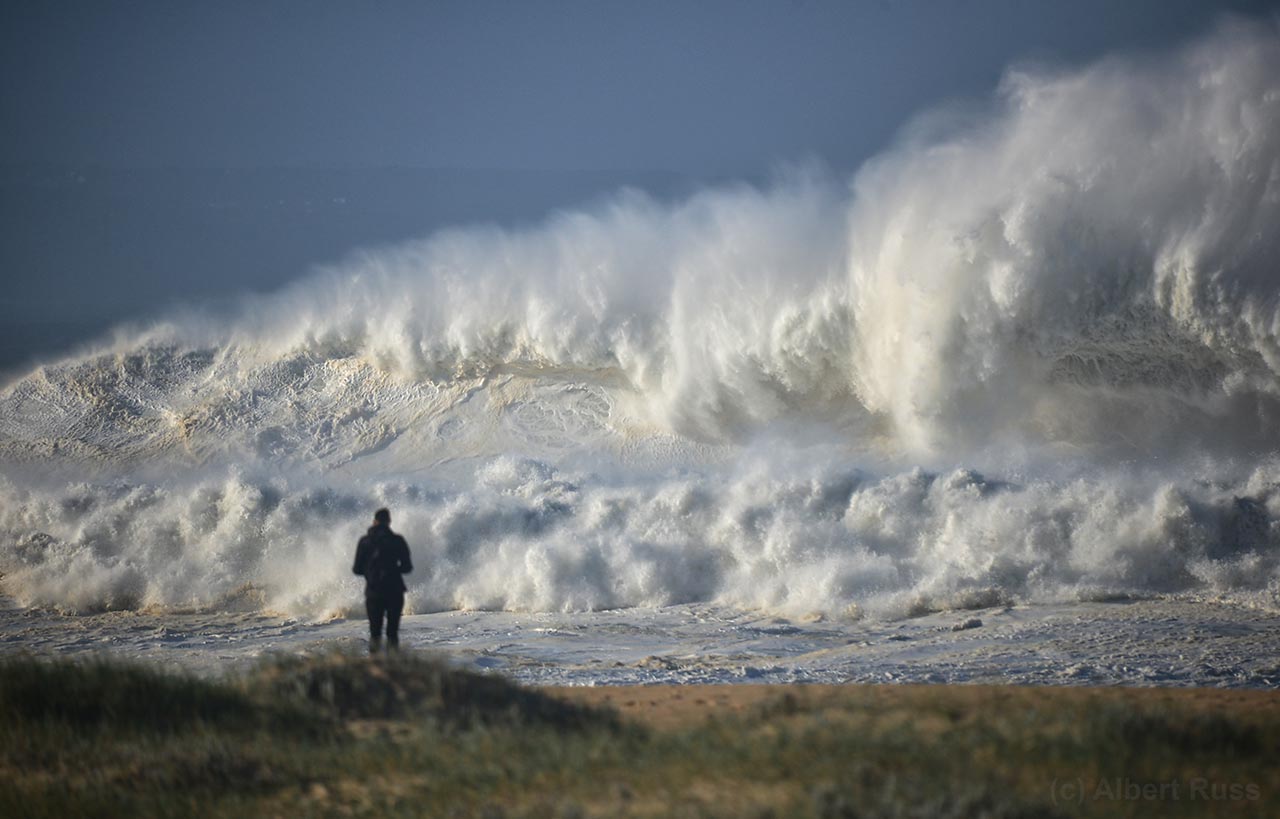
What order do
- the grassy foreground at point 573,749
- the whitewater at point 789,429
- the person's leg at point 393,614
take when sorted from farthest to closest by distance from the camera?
the whitewater at point 789,429, the person's leg at point 393,614, the grassy foreground at point 573,749

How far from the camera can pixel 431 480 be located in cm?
1744

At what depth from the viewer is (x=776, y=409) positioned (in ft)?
55.4

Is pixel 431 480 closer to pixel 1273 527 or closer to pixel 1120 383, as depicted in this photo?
pixel 1120 383

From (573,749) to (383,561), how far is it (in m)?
3.43

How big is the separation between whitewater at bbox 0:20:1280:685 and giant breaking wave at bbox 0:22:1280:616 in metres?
0.05

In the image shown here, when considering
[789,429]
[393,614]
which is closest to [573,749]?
[393,614]

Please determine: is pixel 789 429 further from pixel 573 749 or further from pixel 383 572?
pixel 573 749

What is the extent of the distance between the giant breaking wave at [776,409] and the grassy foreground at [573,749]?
6297 mm

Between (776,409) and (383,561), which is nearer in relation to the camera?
(383,561)

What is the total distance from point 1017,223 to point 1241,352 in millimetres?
3101

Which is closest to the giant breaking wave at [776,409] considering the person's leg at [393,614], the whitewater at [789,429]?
the whitewater at [789,429]

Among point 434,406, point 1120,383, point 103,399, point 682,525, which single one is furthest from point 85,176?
point 1120,383

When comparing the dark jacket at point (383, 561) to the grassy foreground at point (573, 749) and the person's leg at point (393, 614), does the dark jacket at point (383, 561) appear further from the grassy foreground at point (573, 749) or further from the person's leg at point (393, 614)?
the grassy foreground at point (573, 749)

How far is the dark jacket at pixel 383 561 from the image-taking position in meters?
8.59
